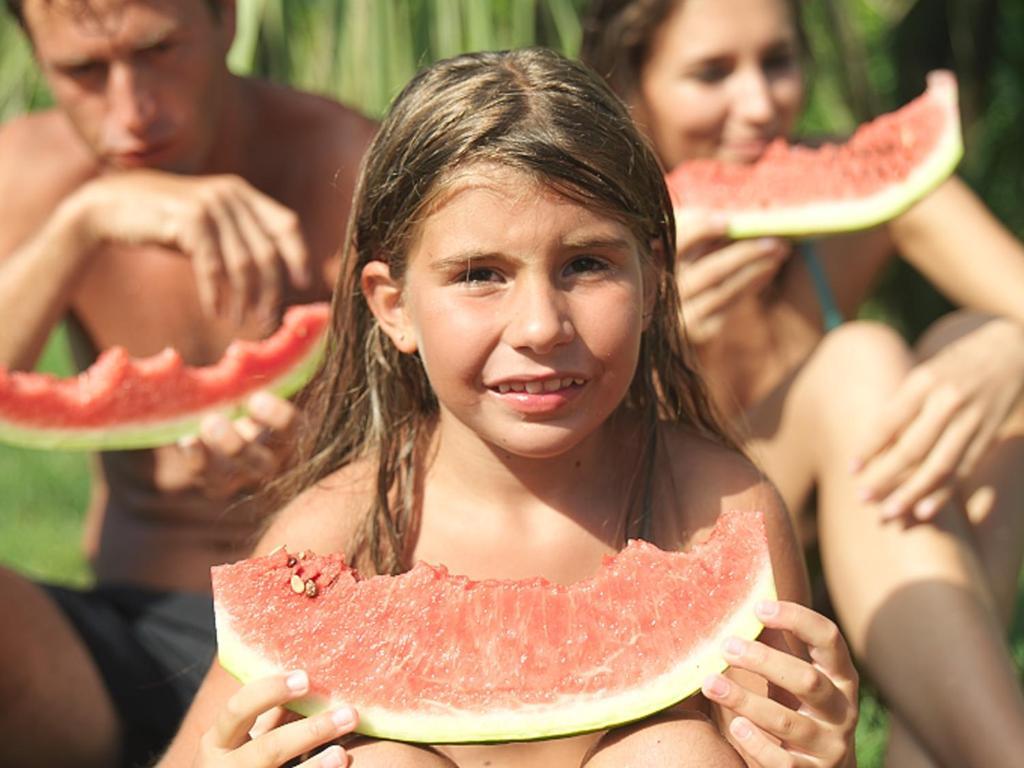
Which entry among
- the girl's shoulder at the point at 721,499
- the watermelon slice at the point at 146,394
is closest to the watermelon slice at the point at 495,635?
the girl's shoulder at the point at 721,499

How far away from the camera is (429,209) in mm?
2426

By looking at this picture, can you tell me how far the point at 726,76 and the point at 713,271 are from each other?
612 mm

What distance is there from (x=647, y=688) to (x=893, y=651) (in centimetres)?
97

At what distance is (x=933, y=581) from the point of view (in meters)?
2.99

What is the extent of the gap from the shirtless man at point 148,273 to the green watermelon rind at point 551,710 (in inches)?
38.4

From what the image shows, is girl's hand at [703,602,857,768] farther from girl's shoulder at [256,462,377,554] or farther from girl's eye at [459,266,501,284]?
girl's shoulder at [256,462,377,554]

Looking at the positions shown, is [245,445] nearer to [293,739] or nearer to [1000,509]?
[293,739]

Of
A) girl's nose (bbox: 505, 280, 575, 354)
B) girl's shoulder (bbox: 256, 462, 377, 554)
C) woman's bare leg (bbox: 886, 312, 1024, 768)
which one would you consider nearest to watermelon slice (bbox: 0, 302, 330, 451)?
girl's shoulder (bbox: 256, 462, 377, 554)

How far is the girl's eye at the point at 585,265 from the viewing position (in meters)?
2.39

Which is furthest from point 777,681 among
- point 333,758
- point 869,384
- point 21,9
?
point 21,9

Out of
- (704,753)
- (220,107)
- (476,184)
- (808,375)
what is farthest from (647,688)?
(220,107)

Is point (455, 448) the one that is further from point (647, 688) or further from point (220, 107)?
point (220, 107)

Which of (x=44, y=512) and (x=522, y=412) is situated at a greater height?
(x=522, y=412)

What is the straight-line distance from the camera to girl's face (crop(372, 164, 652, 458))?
2.32 m
